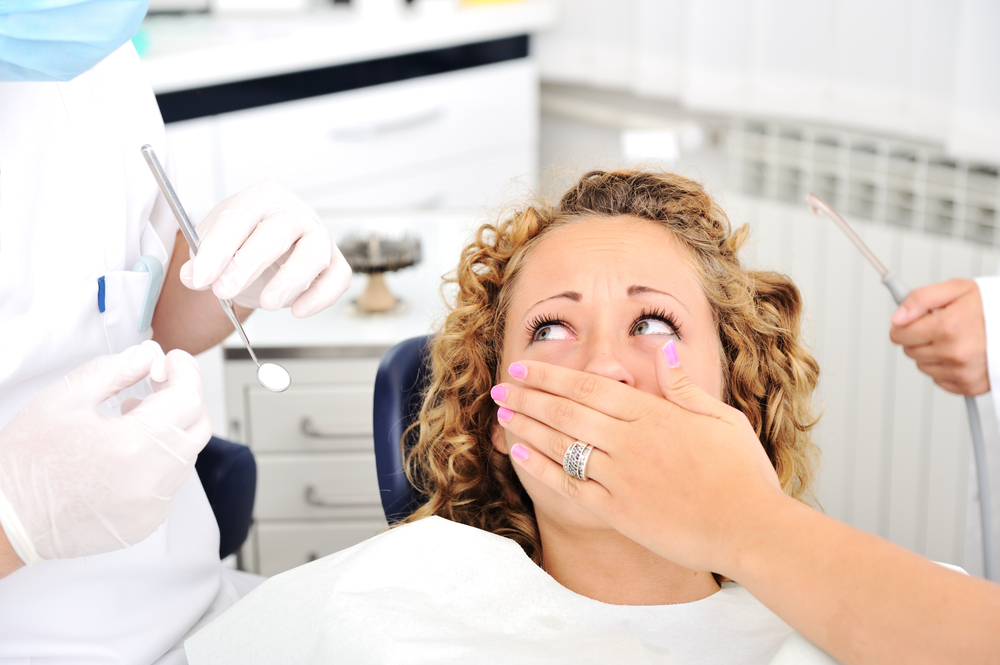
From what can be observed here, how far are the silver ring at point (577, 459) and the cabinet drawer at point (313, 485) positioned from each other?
781 mm

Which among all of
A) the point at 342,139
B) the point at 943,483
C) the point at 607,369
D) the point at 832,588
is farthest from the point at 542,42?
the point at 832,588

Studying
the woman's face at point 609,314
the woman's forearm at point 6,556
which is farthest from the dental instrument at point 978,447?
the woman's forearm at point 6,556

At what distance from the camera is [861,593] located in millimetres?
730

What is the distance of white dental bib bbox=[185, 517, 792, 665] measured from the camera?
37.5 inches

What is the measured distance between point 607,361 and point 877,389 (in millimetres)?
1298

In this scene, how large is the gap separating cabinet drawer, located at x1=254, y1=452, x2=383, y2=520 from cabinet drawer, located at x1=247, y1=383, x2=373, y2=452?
24 millimetres

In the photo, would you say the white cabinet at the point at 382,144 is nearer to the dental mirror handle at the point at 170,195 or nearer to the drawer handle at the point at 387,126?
the drawer handle at the point at 387,126

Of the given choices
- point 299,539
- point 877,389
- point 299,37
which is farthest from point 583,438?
point 299,37

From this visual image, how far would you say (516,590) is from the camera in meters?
1.05

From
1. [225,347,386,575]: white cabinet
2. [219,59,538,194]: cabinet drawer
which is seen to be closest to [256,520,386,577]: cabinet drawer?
[225,347,386,575]: white cabinet

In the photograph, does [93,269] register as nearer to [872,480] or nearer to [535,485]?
[535,485]

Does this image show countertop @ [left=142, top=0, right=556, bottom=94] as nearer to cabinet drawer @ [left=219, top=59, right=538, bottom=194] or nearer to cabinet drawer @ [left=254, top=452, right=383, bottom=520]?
cabinet drawer @ [left=219, top=59, right=538, bottom=194]

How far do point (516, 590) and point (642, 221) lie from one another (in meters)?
0.50

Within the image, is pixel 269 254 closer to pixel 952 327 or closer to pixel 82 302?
pixel 82 302
